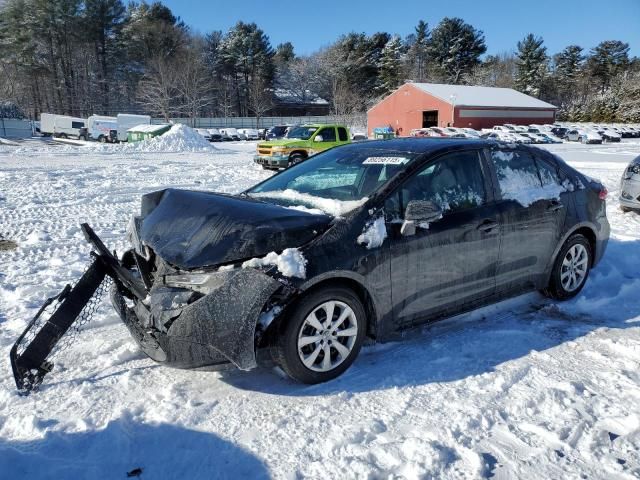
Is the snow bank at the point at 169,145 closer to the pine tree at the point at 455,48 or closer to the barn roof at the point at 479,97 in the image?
the barn roof at the point at 479,97

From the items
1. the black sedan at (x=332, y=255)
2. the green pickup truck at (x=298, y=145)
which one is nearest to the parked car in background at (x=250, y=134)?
the green pickup truck at (x=298, y=145)

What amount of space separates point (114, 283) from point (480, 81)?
256 ft

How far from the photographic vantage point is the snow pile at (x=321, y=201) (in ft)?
12.0

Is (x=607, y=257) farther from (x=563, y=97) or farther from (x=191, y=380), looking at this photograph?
(x=563, y=97)

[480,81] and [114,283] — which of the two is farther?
[480,81]

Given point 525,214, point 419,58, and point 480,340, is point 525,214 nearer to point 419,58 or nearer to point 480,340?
point 480,340

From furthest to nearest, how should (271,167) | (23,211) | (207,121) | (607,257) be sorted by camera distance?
1. (207,121)
2. (271,167)
3. (23,211)
4. (607,257)

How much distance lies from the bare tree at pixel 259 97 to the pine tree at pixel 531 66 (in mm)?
35536

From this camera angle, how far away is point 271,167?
18.3 metres

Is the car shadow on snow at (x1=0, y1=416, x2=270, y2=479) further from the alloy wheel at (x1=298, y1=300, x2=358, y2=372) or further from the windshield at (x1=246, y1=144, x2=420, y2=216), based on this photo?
the windshield at (x1=246, y1=144, x2=420, y2=216)

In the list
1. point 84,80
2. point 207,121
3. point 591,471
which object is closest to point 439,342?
point 591,471

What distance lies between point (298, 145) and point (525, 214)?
575 inches

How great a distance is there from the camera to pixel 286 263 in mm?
3182

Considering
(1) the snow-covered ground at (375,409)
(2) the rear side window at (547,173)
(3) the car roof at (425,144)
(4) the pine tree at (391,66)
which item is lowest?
(1) the snow-covered ground at (375,409)
